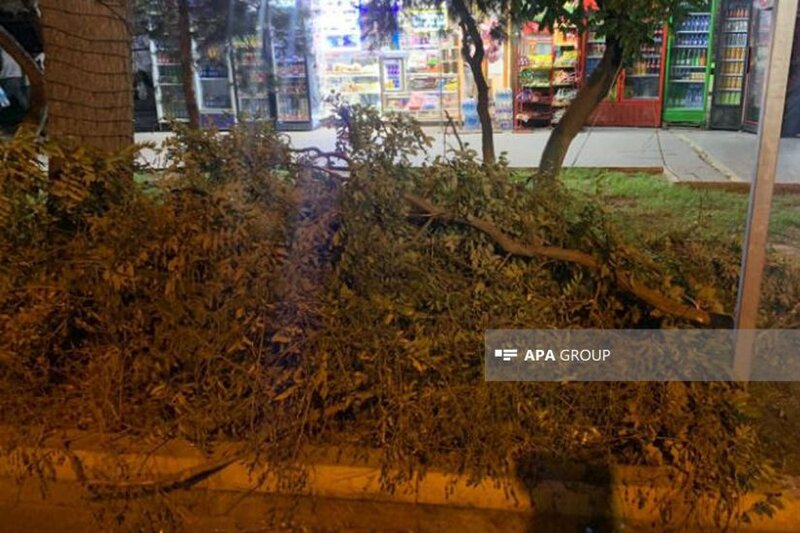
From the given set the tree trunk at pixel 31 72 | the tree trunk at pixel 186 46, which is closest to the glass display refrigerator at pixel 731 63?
the tree trunk at pixel 186 46

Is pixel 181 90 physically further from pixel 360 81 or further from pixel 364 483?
pixel 364 483

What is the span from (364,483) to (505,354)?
822mm

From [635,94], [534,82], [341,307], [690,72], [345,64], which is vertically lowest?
[341,307]

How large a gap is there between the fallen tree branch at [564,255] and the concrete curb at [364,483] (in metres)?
0.69

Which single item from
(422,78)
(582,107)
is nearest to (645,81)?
(422,78)

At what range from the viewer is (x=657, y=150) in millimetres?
10578

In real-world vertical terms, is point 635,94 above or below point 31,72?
below

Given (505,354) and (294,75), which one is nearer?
(505,354)

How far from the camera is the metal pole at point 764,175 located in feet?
8.25

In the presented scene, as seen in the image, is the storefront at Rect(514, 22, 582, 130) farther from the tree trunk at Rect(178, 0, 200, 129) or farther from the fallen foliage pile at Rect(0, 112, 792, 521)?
the fallen foliage pile at Rect(0, 112, 792, 521)

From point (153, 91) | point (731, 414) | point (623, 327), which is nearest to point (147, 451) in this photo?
point (623, 327)

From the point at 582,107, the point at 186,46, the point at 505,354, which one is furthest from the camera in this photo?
the point at 186,46

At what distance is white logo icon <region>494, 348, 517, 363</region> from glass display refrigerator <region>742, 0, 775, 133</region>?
1076cm

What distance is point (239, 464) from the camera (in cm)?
292
